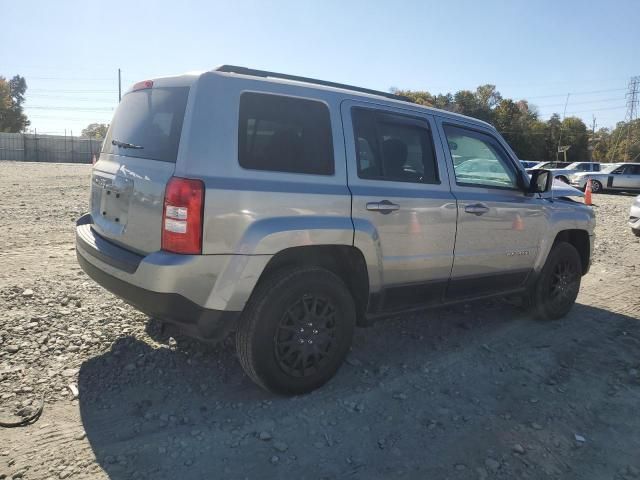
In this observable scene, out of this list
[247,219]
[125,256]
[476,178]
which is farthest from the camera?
[476,178]

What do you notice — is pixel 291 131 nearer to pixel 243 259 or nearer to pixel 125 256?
pixel 243 259

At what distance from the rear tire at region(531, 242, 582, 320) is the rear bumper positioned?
10.9 feet

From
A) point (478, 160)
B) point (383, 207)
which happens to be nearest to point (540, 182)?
point (478, 160)

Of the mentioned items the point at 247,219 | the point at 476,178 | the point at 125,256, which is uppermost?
the point at 476,178

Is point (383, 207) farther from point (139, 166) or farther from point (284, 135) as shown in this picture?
point (139, 166)

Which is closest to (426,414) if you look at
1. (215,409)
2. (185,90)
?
(215,409)

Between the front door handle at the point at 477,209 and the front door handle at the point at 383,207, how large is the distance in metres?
0.81

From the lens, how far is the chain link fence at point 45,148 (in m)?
49.2

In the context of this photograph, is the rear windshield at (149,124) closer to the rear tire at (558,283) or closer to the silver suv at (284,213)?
the silver suv at (284,213)

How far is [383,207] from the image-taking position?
3.55 metres

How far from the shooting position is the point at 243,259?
2967 millimetres

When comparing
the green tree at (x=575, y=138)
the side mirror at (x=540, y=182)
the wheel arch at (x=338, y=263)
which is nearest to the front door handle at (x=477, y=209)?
the side mirror at (x=540, y=182)

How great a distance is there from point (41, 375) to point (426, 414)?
2618mm

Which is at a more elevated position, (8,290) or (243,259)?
(243,259)
